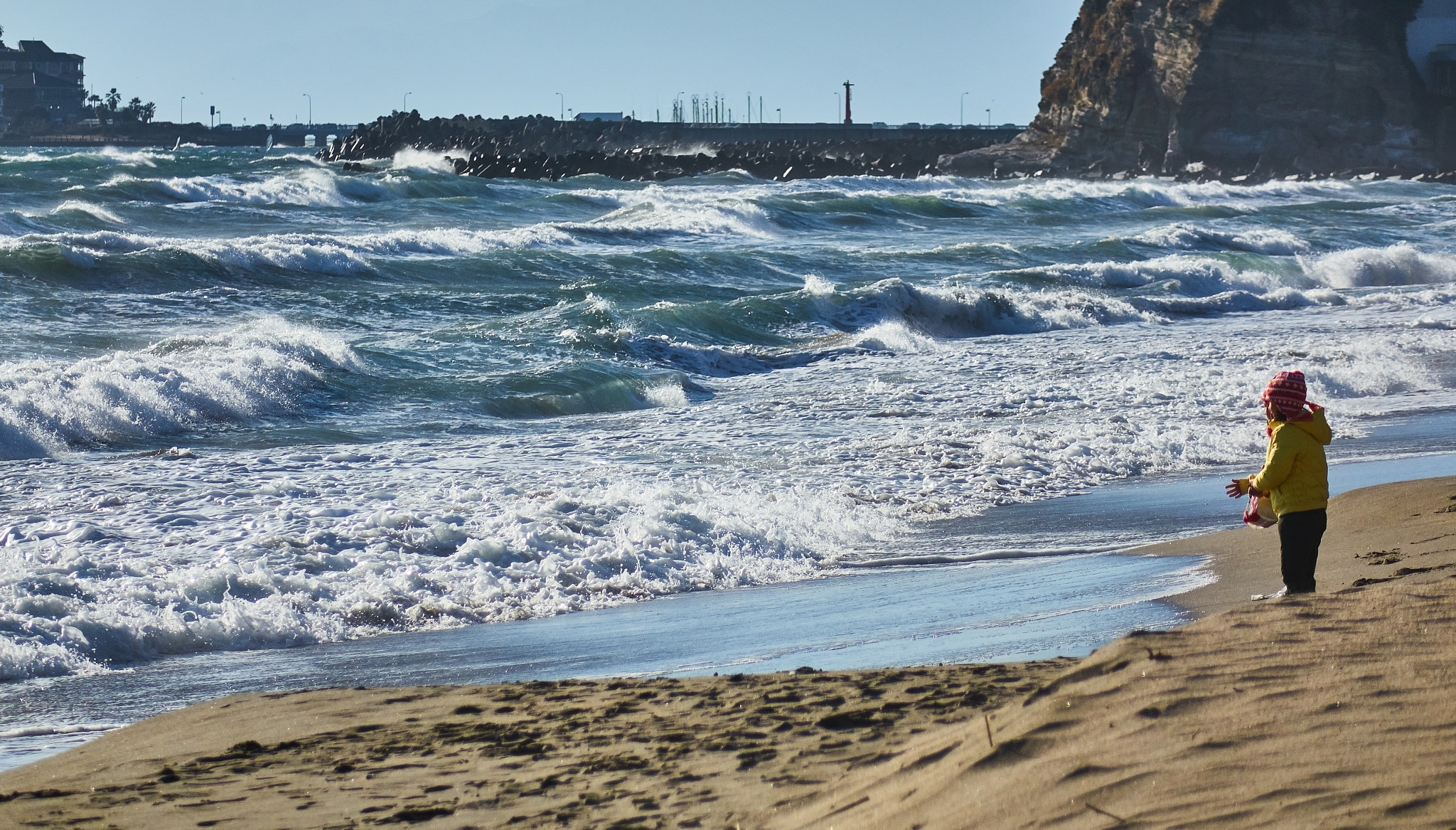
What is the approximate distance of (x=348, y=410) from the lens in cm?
1158

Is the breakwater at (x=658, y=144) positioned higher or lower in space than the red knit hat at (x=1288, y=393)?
higher

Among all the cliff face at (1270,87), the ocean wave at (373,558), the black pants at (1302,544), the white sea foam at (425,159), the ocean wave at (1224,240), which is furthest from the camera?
the white sea foam at (425,159)

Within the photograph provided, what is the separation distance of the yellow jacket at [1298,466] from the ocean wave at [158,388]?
8.36 meters

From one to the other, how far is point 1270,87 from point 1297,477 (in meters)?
67.0

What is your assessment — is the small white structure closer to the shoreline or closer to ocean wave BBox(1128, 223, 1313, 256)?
ocean wave BBox(1128, 223, 1313, 256)

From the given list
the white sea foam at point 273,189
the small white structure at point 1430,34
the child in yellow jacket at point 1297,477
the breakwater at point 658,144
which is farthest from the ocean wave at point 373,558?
the small white structure at point 1430,34

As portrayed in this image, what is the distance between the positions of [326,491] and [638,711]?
4661 mm

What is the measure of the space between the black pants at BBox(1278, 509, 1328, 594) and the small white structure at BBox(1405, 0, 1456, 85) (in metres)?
72.1

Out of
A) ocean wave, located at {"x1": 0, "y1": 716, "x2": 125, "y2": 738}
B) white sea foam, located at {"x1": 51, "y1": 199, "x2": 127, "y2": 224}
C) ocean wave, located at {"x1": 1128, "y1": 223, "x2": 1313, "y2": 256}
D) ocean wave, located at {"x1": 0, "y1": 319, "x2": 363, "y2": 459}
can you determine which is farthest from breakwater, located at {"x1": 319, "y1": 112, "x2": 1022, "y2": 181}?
ocean wave, located at {"x1": 0, "y1": 716, "x2": 125, "y2": 738}

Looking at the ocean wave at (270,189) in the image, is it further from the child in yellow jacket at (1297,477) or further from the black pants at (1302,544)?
→ the black pants at (1302,544)

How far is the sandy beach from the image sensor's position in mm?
2566

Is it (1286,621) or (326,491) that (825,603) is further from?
(326,491)

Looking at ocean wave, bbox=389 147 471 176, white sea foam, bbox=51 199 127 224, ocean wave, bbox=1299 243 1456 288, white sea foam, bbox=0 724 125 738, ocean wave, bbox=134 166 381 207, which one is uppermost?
ocean wave, bbox=389 147 471 176

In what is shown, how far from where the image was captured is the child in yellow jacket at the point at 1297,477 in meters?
5.04
